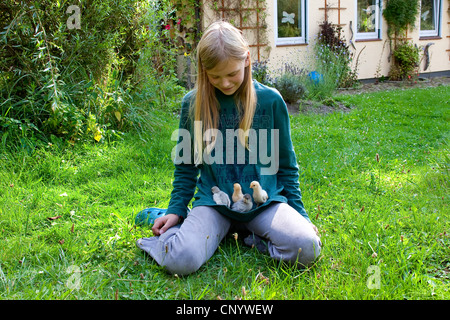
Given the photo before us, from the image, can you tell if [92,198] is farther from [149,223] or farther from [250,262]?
[250,262]

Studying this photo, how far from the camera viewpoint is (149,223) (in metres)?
2.39

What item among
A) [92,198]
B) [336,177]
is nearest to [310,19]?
[336,177]

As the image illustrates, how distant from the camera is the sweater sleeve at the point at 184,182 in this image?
221 cm

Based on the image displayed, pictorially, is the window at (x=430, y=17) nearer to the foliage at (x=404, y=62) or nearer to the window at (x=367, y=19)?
the foliage at (x=404, y=62)

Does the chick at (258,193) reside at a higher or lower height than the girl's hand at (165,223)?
higher

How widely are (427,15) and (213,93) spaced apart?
1247 centimetres

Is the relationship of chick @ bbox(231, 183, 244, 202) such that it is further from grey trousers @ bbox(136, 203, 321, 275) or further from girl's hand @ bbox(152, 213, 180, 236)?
girl's hand @ bbox(152, 213, 180, 236)

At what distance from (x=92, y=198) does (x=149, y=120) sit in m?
1.82

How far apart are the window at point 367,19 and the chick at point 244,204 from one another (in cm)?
978

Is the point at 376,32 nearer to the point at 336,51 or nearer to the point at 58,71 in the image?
the point at 336,51

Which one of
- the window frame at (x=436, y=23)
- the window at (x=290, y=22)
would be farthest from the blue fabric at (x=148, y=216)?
the window frame at (x=436, y=23)

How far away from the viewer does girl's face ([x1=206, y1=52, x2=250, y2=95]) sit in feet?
6.29

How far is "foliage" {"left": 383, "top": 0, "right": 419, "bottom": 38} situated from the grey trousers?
1037 centimetres

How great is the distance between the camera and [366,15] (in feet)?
34.9
